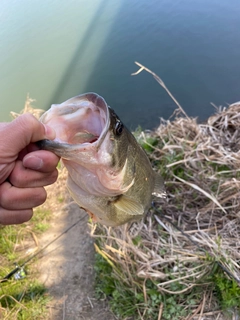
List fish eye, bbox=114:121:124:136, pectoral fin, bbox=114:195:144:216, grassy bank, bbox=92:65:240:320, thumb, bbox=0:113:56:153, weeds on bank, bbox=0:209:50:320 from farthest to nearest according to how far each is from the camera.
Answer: weeds on bank, bbox=0:209:50:320
grassy bank, bbox=92:65:240:320
pectoral fin, bbox=114:195:144:216
fish eye, bbox=114:121:124:136
thumb, bbox=0:113:56:153

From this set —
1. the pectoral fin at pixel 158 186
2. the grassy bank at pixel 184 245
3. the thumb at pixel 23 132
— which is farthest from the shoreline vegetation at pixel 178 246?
the thumb at pixel 23 132

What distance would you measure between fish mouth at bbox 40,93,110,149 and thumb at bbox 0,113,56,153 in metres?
0.05

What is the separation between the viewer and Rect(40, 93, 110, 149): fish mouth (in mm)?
1357

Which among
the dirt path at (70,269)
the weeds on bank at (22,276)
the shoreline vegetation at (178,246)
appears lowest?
the dirt path at (70,269)

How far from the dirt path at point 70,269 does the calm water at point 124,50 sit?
2.66m

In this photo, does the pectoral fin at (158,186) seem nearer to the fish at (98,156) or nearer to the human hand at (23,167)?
the fish at (98,156)

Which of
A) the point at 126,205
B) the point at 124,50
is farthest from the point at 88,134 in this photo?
the point at 124,50

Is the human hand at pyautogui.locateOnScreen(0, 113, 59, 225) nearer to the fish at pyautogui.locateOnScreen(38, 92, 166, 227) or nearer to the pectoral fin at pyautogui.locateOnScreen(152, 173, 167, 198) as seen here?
the fish at pyautogui.locateOnScreen(38, 92, 166, 227)

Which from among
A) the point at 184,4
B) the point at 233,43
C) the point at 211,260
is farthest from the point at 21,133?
the point at 184,4

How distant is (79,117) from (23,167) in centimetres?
34

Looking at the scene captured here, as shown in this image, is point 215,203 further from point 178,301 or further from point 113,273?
point 113,273

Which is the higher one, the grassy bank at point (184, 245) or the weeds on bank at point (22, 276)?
the grassy bank at point (184, 245)

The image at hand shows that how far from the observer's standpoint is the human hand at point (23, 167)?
1.33m

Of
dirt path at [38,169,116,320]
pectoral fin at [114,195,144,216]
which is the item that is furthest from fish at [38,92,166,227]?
dirt path at [38,169,116,320]
